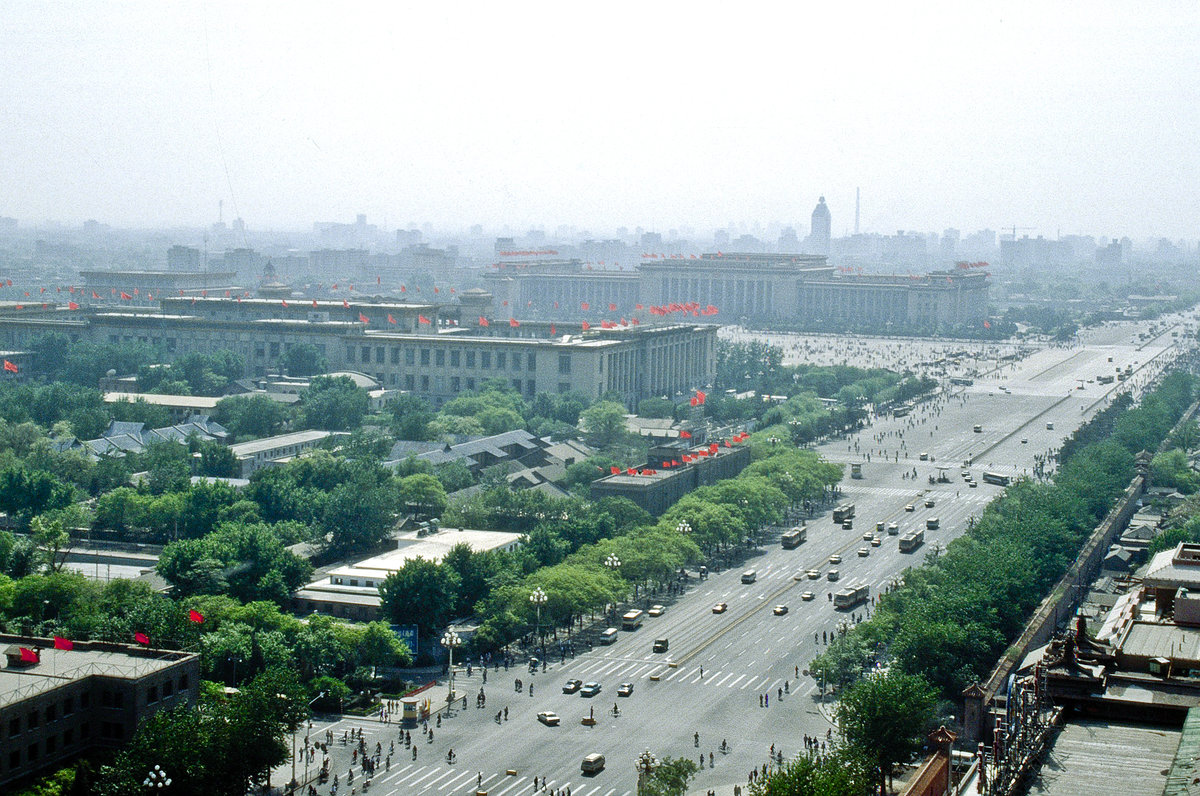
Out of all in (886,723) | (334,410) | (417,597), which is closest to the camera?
(886,723)

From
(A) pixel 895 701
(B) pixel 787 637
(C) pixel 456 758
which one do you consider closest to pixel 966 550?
(B) pixel 787 637

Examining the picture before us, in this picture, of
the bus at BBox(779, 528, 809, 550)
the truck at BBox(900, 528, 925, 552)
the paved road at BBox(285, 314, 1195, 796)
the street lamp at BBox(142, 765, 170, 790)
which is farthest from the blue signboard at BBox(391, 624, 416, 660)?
the truck at BBox(900, 528, 925, 552)

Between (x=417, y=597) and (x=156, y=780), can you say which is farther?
(x=417, y=597)

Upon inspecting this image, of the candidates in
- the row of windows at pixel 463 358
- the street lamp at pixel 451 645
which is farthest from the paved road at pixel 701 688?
the row of windows at pixel 463 358

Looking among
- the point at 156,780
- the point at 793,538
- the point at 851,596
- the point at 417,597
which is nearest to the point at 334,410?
the point at 793,538

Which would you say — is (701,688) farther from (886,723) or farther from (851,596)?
(851,596)

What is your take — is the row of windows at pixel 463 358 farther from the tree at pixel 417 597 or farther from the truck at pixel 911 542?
the tree at pixel 417 597
